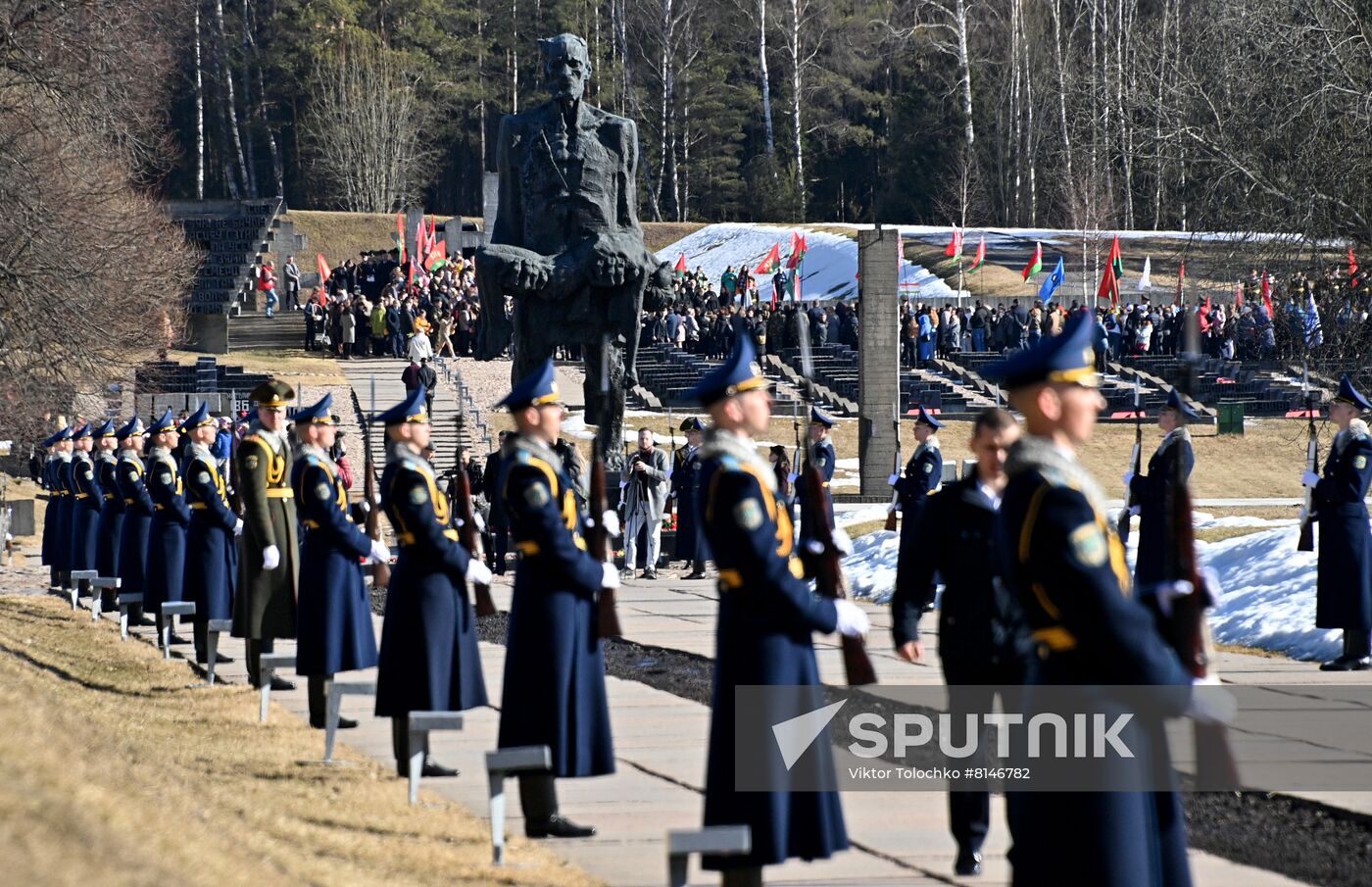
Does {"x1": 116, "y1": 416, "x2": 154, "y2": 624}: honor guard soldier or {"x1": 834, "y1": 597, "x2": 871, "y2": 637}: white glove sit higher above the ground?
{"x1": 834, "y1": 597, "x2": 871, "y2": 637}: white glove

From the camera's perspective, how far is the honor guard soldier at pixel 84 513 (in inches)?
746

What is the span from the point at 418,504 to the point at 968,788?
2.80 metres

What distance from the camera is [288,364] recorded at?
46438mm

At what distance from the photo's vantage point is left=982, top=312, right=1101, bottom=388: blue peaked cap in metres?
4.79

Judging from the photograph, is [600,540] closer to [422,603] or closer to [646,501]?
[422,603]

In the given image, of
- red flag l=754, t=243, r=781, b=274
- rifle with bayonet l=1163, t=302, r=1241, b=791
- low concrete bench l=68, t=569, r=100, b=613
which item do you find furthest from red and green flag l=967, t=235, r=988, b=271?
rifle with bayonet l=1163, t=302, r=1241, b=791

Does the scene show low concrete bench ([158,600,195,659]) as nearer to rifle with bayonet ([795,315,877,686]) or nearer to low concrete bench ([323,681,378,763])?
low concrete bench ([323,681,378,763])

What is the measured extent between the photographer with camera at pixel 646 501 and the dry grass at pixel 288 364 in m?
21.0

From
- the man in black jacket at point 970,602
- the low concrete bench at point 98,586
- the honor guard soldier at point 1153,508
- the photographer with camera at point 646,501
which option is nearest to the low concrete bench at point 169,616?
the low concrete bench at point 98,586

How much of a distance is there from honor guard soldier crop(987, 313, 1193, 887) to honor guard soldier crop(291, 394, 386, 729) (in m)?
5.62

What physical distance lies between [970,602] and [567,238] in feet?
39.0

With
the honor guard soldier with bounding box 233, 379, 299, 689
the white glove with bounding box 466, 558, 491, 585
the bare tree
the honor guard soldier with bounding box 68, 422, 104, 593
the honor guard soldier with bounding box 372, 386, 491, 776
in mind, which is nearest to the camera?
the honor guard soldier with bounding box 372, 386, 491, 776

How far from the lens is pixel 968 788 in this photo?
6965mm

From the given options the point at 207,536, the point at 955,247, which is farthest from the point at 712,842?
the point at 955,247
